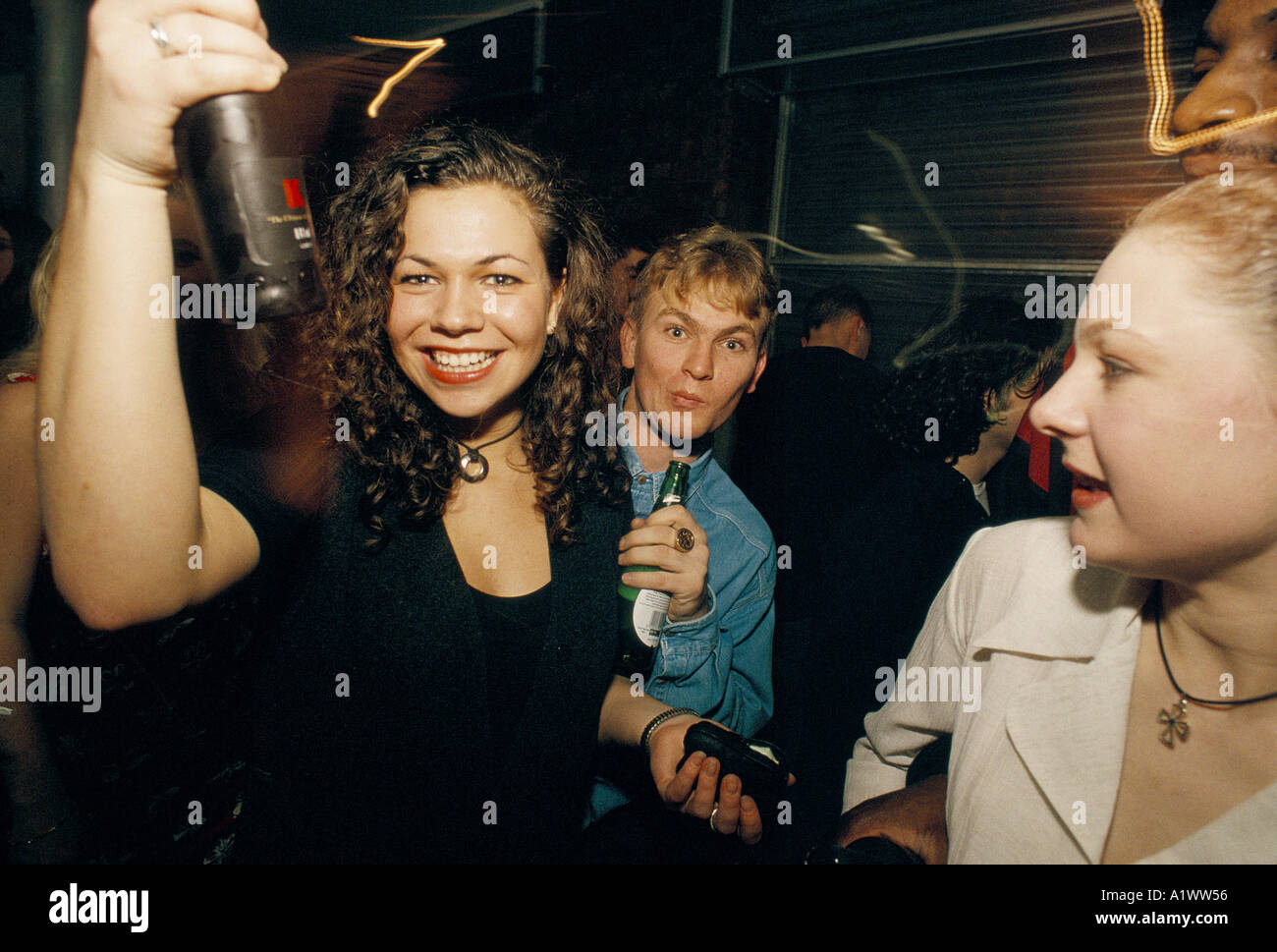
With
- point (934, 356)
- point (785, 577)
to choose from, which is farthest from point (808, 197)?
point (785, 577)

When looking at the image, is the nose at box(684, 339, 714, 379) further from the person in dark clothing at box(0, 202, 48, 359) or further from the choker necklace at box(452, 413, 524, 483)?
the person in dark clothing at box(0, 202, 48, 359)

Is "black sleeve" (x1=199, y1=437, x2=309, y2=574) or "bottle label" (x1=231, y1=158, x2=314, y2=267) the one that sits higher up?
"bottle label" (x1=231, y1=158, x2=314, y2=267)

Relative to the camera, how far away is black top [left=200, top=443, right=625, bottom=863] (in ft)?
4.00

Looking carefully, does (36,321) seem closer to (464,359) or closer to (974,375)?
(464,359)

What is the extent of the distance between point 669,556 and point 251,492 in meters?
0.81

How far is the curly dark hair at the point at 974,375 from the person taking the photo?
2014 mm

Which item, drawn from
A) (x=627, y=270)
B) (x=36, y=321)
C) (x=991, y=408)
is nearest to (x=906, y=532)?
(x=991, y=408)

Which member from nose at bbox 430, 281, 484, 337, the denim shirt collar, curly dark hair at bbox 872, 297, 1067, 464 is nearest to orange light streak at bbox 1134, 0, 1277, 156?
curly dark hair at bbox 872, 297, 1067, 464

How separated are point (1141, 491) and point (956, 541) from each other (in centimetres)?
107

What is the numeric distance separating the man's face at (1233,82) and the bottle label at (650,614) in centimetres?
145

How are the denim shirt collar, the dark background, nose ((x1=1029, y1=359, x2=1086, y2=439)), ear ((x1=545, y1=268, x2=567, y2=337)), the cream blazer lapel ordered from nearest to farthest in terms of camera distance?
nose ((x1=1029, y1=359, x2=1086, y2=439)), the cream blazer lapel, ear ((x1=545, y1=268, x2=567, y2=337)), the denim shirt collar, the dark background

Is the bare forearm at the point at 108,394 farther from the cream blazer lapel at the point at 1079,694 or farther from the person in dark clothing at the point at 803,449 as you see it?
the person in dark clothing at the point at 803,449

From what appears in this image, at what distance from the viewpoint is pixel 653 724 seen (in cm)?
137

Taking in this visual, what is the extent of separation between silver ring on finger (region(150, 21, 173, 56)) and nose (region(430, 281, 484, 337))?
58cm
